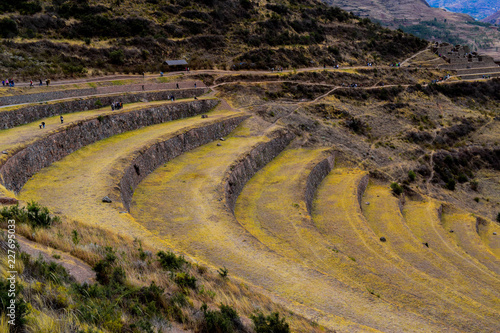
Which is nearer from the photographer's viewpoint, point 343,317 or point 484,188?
point 343,317

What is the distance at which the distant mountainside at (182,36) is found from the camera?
51.7 meters

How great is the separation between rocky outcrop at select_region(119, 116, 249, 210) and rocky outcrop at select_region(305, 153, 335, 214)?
40.2 ft

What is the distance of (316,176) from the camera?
38875 millimetres

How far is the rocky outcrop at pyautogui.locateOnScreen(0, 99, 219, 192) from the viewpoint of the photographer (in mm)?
23742

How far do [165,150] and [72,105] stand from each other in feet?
43.6

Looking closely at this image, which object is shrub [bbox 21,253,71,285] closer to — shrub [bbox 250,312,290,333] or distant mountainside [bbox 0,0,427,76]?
shrub [bbox 250,312,290,333]

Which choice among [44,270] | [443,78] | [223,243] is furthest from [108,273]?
[443,78]

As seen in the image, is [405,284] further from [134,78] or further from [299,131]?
[134,78]

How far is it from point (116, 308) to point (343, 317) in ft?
28.7

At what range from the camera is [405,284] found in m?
20.4

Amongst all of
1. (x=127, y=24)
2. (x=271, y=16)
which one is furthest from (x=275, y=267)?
(x=271, y=16)

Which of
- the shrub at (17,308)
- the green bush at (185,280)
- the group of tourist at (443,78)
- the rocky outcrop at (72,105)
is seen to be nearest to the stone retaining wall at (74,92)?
the rocky outcrop at (72,105)

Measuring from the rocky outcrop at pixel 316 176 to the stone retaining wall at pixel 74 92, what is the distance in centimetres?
2489

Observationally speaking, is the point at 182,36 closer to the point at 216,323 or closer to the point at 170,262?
the point at 170,262
